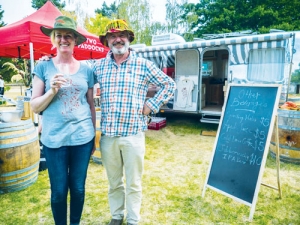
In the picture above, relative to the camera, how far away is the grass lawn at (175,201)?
8.57ft

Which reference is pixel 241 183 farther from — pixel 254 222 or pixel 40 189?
pixel 40 189

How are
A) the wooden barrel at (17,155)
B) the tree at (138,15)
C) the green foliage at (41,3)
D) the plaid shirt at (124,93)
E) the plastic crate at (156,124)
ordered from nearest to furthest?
the plaid shirt at (124,93), the wooden barrel at (17,155), the plastic crate at (156,124), the tree at (138,15), the green foliage at (41,3)

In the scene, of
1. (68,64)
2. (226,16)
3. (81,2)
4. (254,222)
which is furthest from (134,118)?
(226,16)

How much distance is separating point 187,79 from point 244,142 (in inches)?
190

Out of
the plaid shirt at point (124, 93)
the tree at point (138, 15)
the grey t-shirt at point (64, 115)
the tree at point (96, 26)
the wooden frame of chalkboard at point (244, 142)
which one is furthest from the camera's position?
the tree at point (96, 26)

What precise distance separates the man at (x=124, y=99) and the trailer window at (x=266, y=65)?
510cm

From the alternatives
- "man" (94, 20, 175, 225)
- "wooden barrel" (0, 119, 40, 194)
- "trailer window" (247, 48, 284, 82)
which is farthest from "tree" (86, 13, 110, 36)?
"man" (94, 20, 175, 225)

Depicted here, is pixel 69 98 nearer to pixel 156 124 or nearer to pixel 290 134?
pixel 290 134

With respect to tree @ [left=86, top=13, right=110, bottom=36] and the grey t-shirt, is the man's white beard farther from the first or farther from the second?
tree @ [left=86, top=13, right=110, bottom=36]

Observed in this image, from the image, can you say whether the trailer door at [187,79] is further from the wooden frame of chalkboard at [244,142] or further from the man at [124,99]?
the man at [124,99]

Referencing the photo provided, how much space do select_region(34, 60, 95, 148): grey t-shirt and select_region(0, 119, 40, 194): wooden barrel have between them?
146 cm

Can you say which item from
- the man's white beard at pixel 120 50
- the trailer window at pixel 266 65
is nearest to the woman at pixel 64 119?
the man's white beard at pixel 120 50

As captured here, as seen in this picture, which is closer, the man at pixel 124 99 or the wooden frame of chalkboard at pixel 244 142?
the man at pixel 124 99

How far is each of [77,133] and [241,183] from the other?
1.89m
